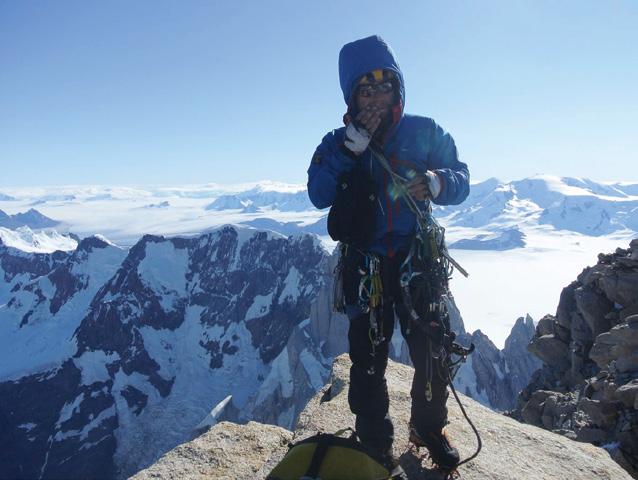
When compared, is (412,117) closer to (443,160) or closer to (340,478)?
(443,160)

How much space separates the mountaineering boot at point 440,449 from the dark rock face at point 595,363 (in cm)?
485

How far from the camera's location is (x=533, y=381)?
21609mm

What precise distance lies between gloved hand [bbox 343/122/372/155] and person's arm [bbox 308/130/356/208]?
134 mm

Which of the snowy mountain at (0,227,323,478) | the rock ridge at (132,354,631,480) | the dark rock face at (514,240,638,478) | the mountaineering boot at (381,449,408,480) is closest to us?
the mountaineering boot at (381,449,408,480)

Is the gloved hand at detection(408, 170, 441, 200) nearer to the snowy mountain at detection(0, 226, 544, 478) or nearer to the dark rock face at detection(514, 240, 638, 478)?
the dark rock face at detection(514, 240, 638, 478)

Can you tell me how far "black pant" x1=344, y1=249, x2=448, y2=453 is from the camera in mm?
5758

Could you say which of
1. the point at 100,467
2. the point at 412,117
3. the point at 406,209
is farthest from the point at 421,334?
the point at 100,467

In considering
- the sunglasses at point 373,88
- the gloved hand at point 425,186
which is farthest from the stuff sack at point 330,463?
the sunglasses at point 373,88

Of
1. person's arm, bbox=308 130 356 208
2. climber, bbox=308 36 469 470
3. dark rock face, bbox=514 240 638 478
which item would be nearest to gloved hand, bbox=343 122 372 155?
climber, bbox=308 36 469 470

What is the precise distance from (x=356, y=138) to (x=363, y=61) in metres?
1.06

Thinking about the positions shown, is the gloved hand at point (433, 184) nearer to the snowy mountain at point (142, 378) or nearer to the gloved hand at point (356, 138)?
the gloved hand at point (356, 138)

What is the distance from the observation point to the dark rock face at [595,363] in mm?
9719

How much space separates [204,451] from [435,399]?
4079 mm

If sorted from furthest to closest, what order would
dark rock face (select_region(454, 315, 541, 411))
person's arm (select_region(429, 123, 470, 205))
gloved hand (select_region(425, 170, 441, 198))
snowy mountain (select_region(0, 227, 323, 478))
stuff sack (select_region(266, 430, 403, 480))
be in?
snowy mountain (select_region(0, 227, 323, 478)) → dark rock face (select_region(454, 315, 541, 411)) → person's arm (select_region(429, 123, 470, 205)) → gloved hand (select_region(425, 170, 441, 198)) → stuff sack (select_region(266, 430, 403, 480))
